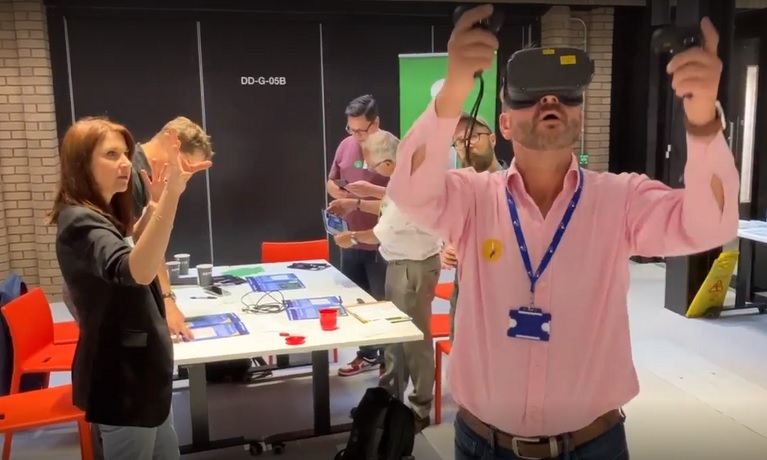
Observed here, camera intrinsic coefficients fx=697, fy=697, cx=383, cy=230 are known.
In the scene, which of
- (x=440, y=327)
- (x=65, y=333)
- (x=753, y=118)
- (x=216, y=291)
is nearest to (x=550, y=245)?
(x=440, y=327)

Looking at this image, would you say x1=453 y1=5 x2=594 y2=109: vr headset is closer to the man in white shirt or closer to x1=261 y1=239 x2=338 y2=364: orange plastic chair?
the man in white shirt

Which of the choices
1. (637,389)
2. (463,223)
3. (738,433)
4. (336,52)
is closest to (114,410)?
(463,223)

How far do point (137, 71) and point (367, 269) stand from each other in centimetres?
328

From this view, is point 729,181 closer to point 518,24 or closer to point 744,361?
point 744,361

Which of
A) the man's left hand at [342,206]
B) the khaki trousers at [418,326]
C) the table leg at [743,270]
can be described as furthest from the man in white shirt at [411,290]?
the table leg at [743,270]

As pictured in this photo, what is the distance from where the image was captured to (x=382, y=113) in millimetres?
6703

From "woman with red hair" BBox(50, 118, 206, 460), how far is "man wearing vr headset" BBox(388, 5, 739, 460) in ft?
2.74

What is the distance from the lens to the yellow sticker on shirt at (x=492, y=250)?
132 centimetres

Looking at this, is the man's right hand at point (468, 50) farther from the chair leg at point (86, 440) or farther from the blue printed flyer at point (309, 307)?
the chair leg at point (86, 440)

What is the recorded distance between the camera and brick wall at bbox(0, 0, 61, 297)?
5617mm

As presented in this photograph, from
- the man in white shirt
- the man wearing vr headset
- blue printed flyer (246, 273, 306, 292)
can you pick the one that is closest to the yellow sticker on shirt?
the man wearing vr headset

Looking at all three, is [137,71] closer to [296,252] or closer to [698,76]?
[296,252]

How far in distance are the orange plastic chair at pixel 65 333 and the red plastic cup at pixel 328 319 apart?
1.51 metres

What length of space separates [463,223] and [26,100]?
541cm
